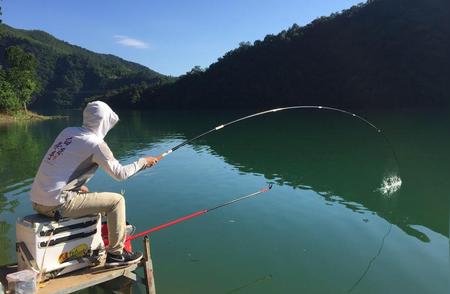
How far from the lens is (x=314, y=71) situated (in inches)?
3861

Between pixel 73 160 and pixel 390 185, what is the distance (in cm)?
1224

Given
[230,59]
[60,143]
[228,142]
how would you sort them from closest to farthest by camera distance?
[60,143] < [228,142] < [230,59]

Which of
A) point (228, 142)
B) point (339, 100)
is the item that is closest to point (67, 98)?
point (339, 100)

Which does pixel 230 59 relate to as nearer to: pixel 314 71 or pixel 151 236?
pixel 314 71

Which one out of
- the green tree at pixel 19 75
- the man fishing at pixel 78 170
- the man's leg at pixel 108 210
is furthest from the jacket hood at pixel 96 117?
the green tree at pixel 19 75

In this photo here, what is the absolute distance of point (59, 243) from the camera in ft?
17.7

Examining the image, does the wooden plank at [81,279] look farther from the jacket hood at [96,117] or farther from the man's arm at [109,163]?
the jacket hood at [96,117]

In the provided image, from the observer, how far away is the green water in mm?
7769

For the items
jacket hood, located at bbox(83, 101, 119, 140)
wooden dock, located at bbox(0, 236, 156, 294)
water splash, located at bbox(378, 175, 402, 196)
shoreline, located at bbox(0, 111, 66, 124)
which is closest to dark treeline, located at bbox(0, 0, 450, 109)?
shoreline, located at bbox(0, 111, 66, 124)

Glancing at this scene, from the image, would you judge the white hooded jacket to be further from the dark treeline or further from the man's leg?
the dark treeline

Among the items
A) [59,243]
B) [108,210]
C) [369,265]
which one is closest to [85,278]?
[59,243]

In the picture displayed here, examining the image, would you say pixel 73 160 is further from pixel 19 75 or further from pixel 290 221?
pixel 19 75

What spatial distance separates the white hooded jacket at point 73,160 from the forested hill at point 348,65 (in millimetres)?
A: 79626

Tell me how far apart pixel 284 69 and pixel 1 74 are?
60.1 meters
